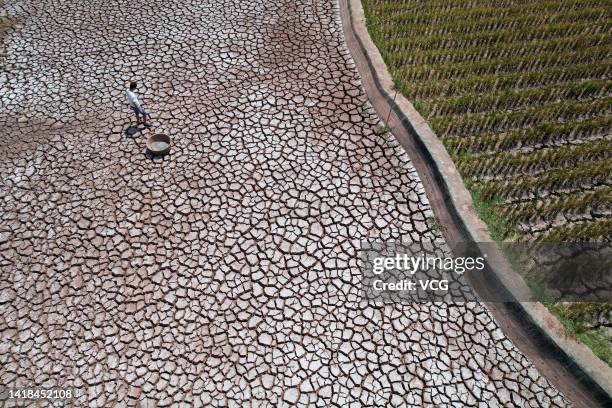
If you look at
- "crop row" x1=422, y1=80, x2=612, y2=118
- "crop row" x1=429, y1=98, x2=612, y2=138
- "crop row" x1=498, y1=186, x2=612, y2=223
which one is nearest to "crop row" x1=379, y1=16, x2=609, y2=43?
"crop row" x1=422, y1=80, x2=612, y2=118

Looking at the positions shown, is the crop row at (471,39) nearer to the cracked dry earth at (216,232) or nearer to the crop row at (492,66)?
the crop row at (492,66)

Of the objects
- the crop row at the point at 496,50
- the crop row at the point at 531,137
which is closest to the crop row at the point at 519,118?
the crop row at the point at 531,137

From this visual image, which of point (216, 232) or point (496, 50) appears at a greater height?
point (496, 50)

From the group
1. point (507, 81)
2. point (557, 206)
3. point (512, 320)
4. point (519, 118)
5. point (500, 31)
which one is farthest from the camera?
point (500, 31)

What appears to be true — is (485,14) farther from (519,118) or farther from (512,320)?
(512,320)

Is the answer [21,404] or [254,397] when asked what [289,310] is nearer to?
[254,397]

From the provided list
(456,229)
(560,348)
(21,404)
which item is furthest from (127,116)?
(560,348)

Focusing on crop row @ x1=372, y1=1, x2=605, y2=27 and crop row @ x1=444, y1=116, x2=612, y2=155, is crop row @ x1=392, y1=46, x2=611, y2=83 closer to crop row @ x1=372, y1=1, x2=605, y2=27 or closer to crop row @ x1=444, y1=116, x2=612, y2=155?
crop row @ x1=372, y1=1, x2=605, y2=27

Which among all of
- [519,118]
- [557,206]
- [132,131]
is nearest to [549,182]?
[557,206]
